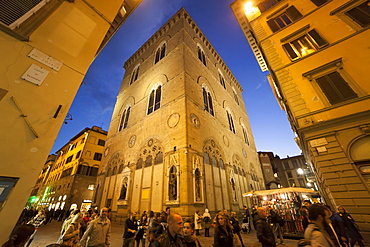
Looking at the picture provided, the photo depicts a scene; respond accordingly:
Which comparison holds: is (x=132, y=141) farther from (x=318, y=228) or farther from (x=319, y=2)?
(x=319, y=2)

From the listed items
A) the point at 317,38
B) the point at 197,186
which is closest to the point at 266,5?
the point at 317,38

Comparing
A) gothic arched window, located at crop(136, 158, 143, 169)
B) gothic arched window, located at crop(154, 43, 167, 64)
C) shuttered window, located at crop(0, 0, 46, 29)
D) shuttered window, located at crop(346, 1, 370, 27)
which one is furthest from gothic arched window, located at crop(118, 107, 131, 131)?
shuttered window, located at crop(346, 1, 370, 27)

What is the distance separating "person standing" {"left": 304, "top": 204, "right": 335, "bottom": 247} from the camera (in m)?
1.75

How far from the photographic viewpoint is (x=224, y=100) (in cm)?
1781

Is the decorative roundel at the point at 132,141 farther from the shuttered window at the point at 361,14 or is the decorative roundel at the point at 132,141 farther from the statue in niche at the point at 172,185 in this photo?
the shuttered window at the point at 361,14

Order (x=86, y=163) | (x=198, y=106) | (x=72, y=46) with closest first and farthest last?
(x=72, y=46), (x=198, y=106), (x=86, y=163)

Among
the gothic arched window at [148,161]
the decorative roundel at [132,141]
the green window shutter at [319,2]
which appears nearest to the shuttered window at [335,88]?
the green window shutter at [319,2]

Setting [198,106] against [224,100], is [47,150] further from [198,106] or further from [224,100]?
[224,100]

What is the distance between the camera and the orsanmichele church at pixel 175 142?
8945 millimetres

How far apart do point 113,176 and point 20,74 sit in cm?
1118

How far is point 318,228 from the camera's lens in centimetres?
185

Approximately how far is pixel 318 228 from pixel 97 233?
13.0ft

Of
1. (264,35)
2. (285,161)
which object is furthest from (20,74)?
(285,161)

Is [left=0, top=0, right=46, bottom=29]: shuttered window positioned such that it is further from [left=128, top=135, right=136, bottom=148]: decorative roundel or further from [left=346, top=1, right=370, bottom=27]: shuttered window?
[left=346, top=1, right=370, bottom=27]: shuttered window
